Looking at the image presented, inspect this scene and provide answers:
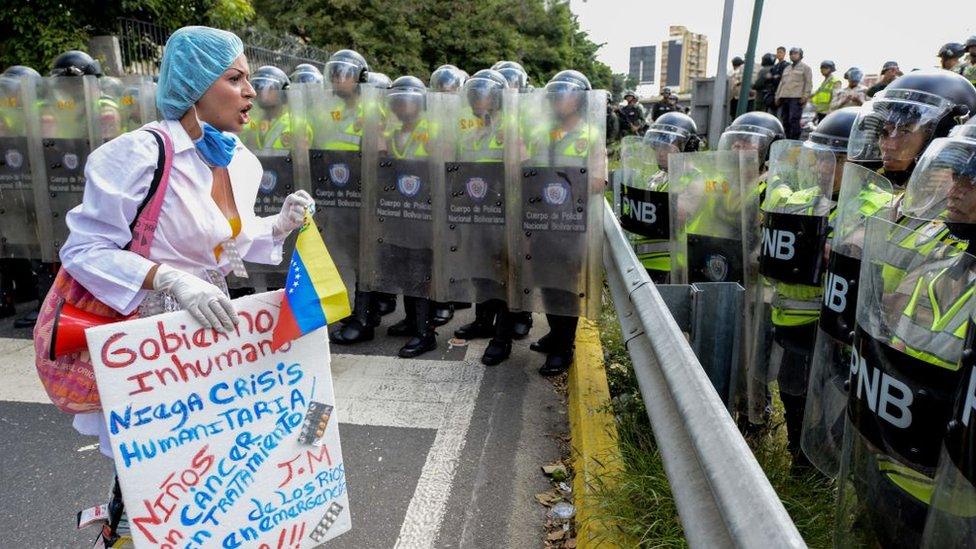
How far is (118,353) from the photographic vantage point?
1845 mm

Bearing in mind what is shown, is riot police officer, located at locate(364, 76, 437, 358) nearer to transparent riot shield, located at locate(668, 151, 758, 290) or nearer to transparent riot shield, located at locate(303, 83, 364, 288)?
transparent riot shield, located at locate(303, 83, 364, 288)

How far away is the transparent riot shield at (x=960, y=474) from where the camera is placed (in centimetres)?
Answer: 133

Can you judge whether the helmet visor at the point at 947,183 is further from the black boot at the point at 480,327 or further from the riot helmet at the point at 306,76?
the riot helmet at the point at 306,76

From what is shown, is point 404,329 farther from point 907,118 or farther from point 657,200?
point 907,118

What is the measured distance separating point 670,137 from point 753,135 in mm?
756

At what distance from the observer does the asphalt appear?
3113 millimetres

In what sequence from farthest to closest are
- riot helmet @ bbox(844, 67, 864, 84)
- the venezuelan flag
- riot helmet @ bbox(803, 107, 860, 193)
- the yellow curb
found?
1. riot helmet @ bbox(844, 67, 864, 84)
2. riot helmet @ bbox(803, 107, 860, 193)
3. the yellow curb
4. the venezuelan flag

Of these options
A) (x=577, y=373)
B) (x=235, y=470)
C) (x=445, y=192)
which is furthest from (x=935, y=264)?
(x=445, y=192)

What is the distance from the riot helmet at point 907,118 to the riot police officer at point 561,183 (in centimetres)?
183

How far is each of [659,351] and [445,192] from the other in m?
3.01

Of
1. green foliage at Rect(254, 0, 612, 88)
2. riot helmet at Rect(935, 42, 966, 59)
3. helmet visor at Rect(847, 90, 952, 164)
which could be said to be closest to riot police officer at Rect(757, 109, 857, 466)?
helmet visor at Rect(847, 90, 952, 164)

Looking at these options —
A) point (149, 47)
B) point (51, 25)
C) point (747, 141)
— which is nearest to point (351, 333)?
point (747, 141)

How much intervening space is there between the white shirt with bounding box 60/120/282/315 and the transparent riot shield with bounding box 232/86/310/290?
11.3 ft

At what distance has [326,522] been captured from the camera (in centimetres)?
226
